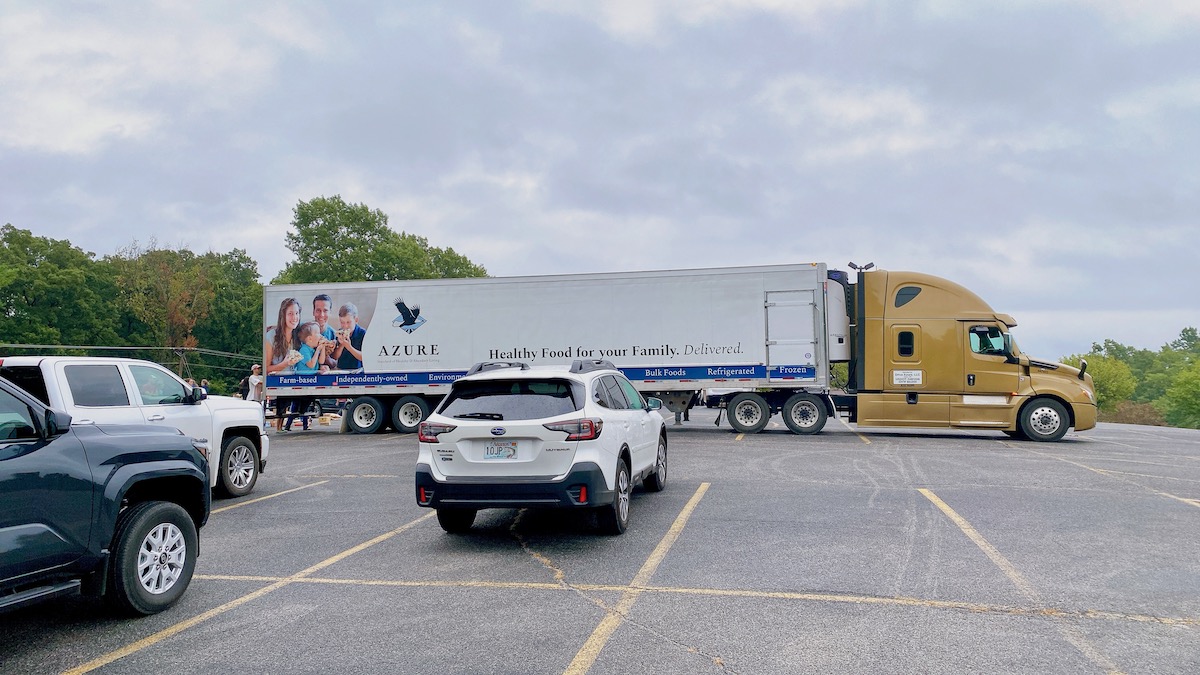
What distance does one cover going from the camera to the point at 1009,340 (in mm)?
16469

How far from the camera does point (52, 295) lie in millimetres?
49875

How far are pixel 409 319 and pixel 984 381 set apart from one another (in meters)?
13.1

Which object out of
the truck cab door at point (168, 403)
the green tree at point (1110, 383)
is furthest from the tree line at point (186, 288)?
the truck cab door at point (168, 403)

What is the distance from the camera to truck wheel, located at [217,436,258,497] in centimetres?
944

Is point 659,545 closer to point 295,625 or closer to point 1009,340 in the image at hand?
point 295,625

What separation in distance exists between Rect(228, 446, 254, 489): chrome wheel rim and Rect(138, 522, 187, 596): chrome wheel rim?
4.66 meters

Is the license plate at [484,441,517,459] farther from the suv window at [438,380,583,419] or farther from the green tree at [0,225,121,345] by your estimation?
the green tree at [0,225,121,345]

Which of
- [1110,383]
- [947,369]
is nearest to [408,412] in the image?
[947,369]

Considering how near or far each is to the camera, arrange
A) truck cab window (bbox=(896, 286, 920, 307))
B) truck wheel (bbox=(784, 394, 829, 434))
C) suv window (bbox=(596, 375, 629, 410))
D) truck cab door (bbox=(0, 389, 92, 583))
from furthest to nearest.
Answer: truck wheel (bbox=(784, 394, 829, 434)) < truck cab window (bbox=(896, 286, 920, 307)) < suv window (bbox=(596, 375, 629, 410)) < truck cab door (bbox=(0, 389, 92, 583))

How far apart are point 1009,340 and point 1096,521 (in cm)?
977

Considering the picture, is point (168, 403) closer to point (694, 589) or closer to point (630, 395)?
point (630, 395)

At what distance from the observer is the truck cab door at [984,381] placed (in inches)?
→ 645

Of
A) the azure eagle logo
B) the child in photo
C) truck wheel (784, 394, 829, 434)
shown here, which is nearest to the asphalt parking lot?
truck wheel (784, 394, 829, 434)

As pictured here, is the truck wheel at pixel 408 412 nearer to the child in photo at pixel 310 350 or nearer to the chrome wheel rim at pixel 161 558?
the child in photo at pixel 310 350
